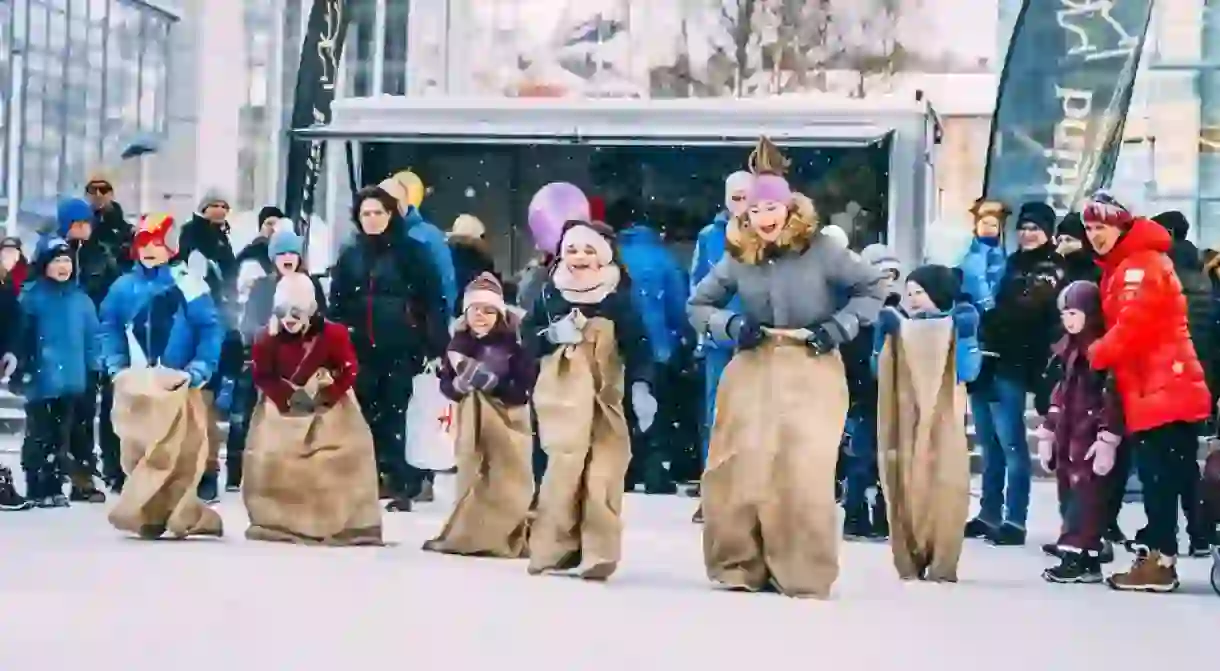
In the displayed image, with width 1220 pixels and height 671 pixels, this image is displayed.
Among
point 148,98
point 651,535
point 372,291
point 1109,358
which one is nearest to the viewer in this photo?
point 1109,358

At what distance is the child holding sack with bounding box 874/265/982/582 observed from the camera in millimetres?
7270

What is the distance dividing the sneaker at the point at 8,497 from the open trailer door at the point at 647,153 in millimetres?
4342

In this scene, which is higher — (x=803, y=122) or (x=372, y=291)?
(x=803, y=122)

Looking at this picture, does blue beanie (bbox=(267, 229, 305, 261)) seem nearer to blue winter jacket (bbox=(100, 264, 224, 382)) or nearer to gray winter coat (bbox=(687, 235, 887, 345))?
blue winter jacket (bbox=(100, 264, 224, 382))

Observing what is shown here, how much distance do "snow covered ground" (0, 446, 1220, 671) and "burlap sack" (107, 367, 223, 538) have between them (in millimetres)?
162

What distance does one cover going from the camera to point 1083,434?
24.6 feet

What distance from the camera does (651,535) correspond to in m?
8.85

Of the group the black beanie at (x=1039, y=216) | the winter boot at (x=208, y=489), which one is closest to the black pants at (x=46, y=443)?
the winter boot at (x=208, y=489)

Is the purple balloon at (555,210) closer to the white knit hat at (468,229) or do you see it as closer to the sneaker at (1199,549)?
the sneaker at (1199,549)

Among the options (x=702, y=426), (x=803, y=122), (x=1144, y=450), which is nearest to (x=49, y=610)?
(x=1144, y=450)

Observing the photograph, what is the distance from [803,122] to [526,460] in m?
6.03

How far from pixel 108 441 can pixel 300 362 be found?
2.97m

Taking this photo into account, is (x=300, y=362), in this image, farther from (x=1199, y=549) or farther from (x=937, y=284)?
(x=1199, y=549)

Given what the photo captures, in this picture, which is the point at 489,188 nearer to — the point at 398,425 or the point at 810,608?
the point at 398,425
